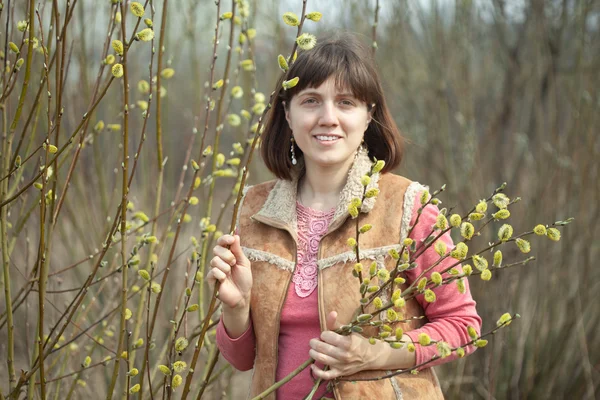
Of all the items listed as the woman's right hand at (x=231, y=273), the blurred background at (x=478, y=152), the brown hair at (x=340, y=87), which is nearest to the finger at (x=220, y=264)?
the woman's right hand at (x=231, y=273)

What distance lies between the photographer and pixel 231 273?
5.66 ft

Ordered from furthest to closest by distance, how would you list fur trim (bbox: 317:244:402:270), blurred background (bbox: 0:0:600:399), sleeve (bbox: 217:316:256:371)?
blurred background (bbox: 0:0:600:399)
sleeve (bbox: 217:316:256:371)
fur trim (bbox: 317:244:402:270)

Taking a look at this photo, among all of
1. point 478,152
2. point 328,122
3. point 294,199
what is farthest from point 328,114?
point 478,152

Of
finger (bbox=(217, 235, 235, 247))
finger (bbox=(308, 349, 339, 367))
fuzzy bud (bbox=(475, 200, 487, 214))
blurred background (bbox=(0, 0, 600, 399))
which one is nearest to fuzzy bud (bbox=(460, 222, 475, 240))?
fuzzy bud (bbox=(475, 200, 487, 214))

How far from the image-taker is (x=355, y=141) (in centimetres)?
179

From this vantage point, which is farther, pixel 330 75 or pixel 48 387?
pixel 48 387

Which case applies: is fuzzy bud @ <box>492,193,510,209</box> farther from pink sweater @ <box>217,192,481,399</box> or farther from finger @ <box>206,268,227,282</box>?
finger @ <box>206,268,227,282</box>

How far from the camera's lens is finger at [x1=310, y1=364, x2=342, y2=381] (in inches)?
61.1

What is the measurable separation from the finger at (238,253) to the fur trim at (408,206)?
1.22 ft

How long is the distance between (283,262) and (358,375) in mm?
327

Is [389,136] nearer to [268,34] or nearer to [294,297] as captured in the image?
[294,297]

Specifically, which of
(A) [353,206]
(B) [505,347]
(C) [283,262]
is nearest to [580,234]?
Result: (B) [505,347]

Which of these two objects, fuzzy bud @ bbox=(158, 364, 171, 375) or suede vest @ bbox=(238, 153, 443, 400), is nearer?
fuzzy bud @ bbox=(158, 364, 171, 375)

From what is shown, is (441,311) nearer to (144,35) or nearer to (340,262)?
(340,262)
